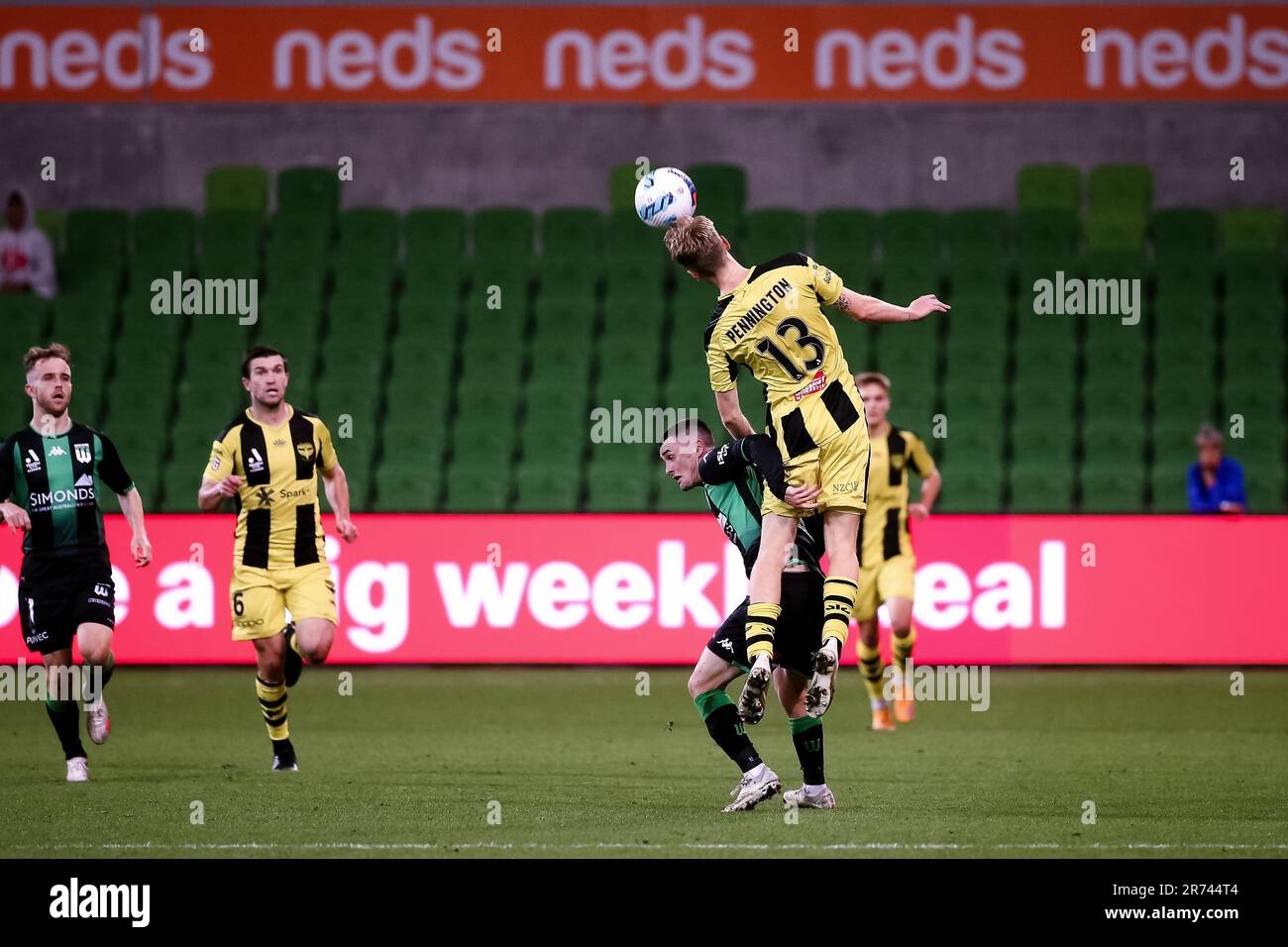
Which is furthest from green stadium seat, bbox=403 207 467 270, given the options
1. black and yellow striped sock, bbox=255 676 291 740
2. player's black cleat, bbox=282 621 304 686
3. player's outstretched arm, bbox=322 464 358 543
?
black and yellow striped sock, bbox=255 676 291 740

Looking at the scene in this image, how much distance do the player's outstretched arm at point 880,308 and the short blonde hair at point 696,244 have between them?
1.76 feet

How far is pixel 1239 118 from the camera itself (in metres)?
19.4

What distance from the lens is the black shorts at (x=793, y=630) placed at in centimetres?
792

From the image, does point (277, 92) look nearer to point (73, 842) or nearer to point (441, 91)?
point (441, 91)

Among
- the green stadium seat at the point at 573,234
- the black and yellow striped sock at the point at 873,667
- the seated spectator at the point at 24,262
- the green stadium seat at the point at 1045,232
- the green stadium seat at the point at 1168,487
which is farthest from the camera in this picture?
the green stadium seat at the point at 573,234

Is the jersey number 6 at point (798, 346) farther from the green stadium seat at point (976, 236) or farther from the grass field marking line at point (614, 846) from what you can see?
the green stadium seat at point (976, 236)

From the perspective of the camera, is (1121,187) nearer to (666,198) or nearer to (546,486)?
(546,486)

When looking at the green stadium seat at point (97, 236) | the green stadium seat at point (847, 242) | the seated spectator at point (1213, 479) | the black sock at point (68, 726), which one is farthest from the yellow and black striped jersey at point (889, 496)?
the green stadium seat at point (97, 236)

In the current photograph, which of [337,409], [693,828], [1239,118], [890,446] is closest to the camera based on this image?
[693,828]

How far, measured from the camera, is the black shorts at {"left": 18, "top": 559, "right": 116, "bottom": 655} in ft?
30.5

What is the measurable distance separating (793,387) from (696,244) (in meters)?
0.74

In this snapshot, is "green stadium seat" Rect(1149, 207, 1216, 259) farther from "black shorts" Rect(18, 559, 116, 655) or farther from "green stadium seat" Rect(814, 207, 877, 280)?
"black shorts" Rect(18, 559, 116, 655)

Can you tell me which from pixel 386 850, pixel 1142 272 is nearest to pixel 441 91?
pixel 1142 272

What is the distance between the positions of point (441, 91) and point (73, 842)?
13.2 meters
